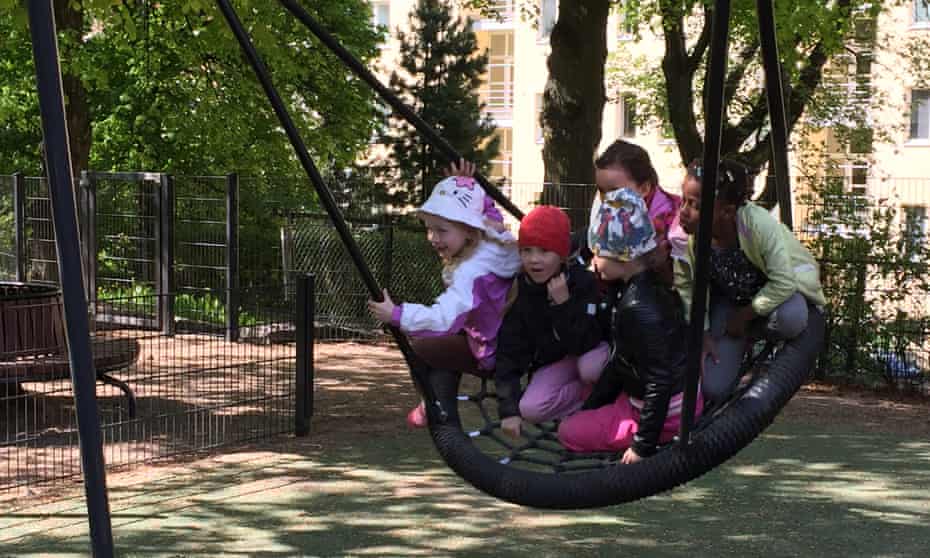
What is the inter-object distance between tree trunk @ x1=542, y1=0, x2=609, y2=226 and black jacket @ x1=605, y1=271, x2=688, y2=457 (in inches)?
388

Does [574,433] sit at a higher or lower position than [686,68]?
lower

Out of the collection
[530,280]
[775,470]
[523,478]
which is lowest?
[775,470]

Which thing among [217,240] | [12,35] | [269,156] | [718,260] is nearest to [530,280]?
[718,260]

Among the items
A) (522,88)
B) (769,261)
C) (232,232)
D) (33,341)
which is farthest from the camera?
(522,88)

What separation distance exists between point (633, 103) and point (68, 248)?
22.8 metres

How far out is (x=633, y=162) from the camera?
3.64 metres

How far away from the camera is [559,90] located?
13.3m

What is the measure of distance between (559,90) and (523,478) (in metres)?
10.1

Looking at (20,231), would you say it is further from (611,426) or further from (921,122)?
(921,122)

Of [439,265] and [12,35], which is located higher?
[12,35]

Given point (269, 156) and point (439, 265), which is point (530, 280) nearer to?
point (439, 265)

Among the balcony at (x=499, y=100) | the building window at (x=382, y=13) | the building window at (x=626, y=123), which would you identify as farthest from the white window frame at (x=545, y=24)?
the building window at (x=382, y=13)

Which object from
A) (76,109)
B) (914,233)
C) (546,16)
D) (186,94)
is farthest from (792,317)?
(546,16)

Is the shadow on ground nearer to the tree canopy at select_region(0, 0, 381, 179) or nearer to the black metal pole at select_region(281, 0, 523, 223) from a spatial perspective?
the black metal pole at select_region(281, 0, 523, 223)
